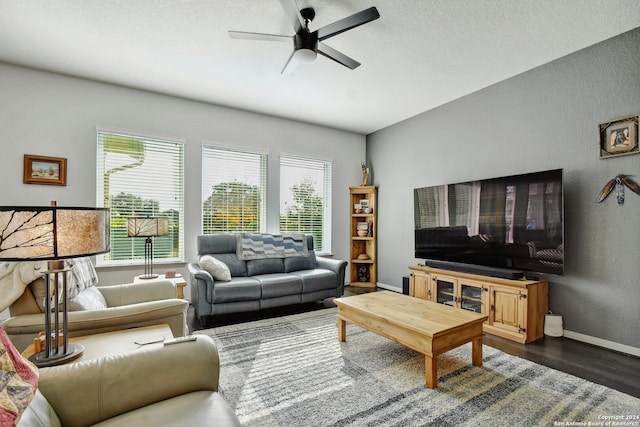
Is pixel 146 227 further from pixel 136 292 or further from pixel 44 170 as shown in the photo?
pixel 44 170

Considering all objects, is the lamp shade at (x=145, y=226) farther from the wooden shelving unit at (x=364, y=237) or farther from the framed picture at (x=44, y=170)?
the wooden shelving unit at (x=364, y=237)

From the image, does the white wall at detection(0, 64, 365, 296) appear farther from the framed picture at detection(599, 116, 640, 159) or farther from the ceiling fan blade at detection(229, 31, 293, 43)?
the framed picture at detection(599, 116, 640, 159)

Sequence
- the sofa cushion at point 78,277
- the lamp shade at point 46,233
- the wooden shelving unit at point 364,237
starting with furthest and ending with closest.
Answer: the wooden shelving unit at point 364,237 < the sofa cushion at point 78,277 < the lamp shade at point 46,233

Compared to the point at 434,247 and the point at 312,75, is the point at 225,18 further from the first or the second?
the point at 434,247

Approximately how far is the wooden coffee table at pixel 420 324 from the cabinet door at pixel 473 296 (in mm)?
892

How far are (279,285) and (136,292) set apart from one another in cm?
154

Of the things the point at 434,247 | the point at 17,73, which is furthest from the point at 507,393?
the point at 17,73

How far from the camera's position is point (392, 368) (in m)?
2.31

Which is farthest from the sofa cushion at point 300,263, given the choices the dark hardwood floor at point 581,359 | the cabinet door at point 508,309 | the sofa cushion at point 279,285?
the cabinet door at point 508,309

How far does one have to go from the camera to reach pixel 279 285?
143 inches

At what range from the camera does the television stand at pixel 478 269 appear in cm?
311

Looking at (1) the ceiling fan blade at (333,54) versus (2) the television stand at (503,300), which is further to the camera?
(2) the television stand at (503,300)

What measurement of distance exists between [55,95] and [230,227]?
249cm

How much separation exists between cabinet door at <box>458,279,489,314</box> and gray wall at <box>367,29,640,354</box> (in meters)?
0.64
